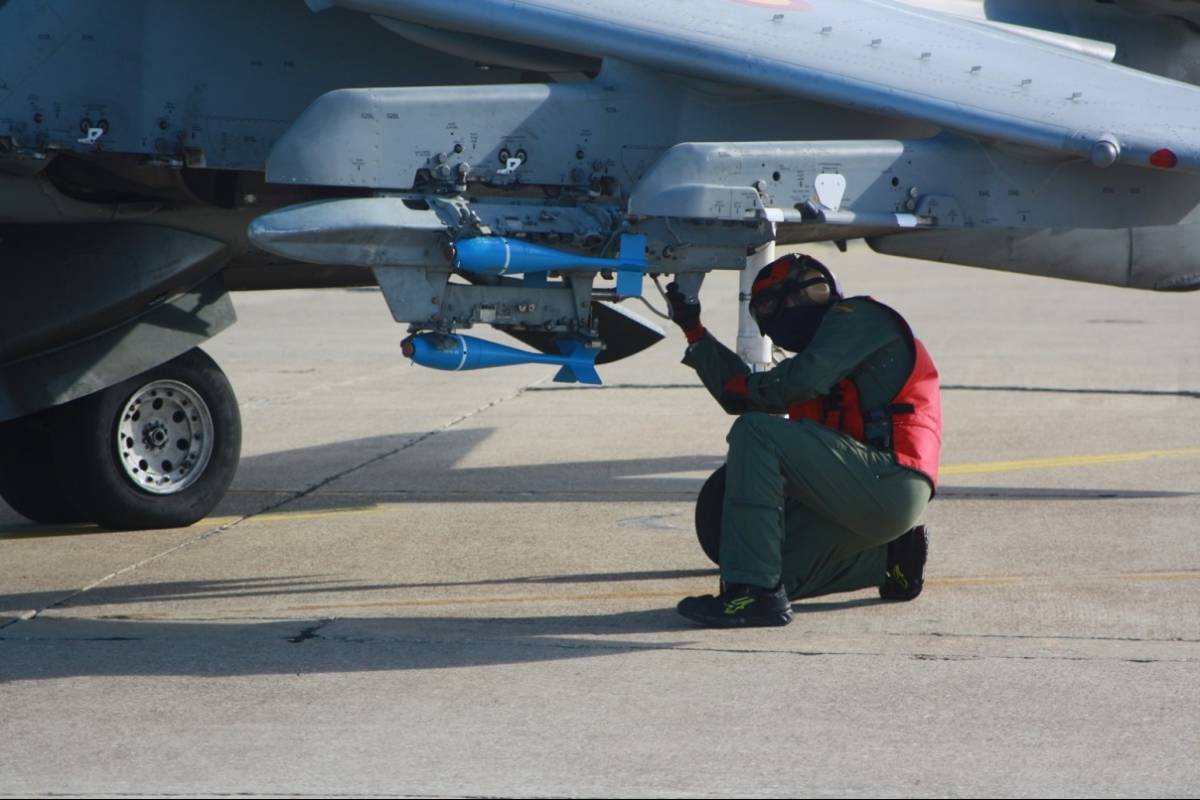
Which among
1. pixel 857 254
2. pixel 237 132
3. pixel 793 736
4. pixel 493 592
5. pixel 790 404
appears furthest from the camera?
pixel 857 254

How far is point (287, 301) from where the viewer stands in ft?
71.8

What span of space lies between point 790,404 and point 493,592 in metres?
1.59

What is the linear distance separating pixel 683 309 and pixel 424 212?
1131 mm

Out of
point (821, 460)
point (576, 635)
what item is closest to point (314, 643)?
point (576, 635)

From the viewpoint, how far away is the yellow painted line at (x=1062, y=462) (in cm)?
1046

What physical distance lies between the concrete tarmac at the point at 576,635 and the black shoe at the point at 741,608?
56 mm

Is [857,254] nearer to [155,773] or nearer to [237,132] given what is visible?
[237,132]

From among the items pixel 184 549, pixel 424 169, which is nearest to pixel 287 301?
pixel 184 549

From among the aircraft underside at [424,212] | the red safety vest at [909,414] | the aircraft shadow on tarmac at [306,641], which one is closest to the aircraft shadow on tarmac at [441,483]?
the aircraft underside at [424,212]

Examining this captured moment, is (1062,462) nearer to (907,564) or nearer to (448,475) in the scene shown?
(448,475)

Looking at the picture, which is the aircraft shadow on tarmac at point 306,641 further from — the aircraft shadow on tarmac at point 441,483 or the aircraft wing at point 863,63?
the aircraft shadow on tarmac at point 441,483

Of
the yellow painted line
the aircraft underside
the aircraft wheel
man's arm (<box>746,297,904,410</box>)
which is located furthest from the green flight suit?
the aircraft wheel

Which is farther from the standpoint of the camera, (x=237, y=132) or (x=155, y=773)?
(x=237, y=132)

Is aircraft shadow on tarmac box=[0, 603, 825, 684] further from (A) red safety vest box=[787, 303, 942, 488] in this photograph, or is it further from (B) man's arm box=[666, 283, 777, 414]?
(A) red safety vest box=[787, 303, 942, 488]
